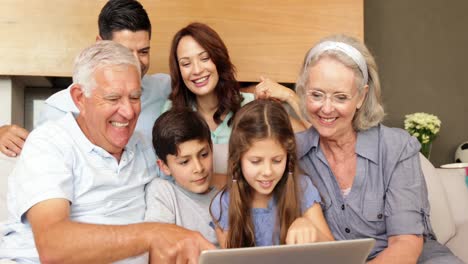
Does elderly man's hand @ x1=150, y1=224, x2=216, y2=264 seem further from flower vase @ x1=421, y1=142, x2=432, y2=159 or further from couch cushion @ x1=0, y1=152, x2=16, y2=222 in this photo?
flower vase @ x1=421, y1=142, x2=432, y2=159

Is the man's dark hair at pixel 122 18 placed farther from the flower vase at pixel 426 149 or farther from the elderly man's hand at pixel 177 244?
the flower vase at pixel 426 149

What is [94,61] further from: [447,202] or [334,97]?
[447,202]

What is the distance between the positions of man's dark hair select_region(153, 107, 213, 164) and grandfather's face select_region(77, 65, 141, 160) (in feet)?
0.39

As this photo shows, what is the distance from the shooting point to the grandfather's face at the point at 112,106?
1676mm

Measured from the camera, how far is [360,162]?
1.83 meters

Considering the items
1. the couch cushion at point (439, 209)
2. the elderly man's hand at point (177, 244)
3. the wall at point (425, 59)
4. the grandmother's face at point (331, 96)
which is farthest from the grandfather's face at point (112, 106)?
the wall at point (425, 59)

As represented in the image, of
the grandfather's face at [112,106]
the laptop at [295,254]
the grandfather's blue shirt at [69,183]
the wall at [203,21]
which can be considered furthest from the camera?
the wall at [203,21]

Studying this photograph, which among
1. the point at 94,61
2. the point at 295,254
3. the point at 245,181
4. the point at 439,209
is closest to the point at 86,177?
the point at 94,61

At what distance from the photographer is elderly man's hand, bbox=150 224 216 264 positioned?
1.34m

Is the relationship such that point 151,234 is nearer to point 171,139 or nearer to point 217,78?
point 171,139

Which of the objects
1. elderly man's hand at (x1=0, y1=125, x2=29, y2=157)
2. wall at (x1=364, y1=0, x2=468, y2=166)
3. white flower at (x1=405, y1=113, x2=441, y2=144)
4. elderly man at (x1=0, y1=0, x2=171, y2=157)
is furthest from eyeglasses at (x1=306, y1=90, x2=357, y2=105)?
wall at (x1=364, y1=0, x2=468, y2=166)

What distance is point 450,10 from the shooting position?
359 centimetres

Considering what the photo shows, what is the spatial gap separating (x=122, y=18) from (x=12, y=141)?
0.61m

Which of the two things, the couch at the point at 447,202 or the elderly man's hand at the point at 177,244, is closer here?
the elderly man's hand at the point at 177,244
